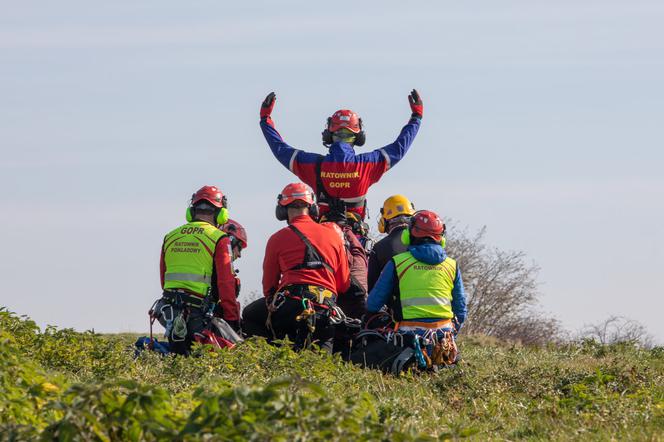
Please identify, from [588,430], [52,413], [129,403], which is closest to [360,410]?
[129,403]

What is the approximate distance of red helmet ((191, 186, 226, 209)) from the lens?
15.3 meters

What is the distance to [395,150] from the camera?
55.2ft

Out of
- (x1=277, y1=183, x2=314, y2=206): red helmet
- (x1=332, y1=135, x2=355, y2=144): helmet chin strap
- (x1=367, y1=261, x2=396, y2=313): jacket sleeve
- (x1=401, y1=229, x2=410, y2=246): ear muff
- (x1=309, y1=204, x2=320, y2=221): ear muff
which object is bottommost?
(x1=367, y1=261, x2=396, y2=313): jacket sleeve

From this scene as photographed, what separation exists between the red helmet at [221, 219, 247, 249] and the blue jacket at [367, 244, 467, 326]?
2820mm

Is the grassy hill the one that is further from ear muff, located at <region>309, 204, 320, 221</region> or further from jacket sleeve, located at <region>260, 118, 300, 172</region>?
jacket sleeve, located at <region>260, 118, 300, 172</region>

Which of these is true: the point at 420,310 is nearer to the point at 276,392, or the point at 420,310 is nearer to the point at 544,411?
the point at 544,411

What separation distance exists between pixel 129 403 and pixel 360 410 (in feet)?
3.92

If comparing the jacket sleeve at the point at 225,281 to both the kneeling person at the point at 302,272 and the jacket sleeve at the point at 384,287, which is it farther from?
the jacket sleeve at the point at 384,287

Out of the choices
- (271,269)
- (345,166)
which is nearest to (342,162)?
(345,166)

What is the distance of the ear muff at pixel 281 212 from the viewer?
15.0 m

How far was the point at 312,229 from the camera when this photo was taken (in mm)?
14711

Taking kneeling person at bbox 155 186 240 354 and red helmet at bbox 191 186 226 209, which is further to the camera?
red helmet at bbox 191 186 226 209

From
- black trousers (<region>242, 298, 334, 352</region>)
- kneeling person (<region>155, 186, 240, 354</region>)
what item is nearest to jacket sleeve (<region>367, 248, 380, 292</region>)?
black trousers (<region>242, 298, 334, 352</region>)

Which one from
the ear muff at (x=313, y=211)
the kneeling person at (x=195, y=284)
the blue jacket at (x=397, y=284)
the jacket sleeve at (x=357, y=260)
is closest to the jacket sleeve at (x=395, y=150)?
the jacket sleeve at (x=357, y=260)
